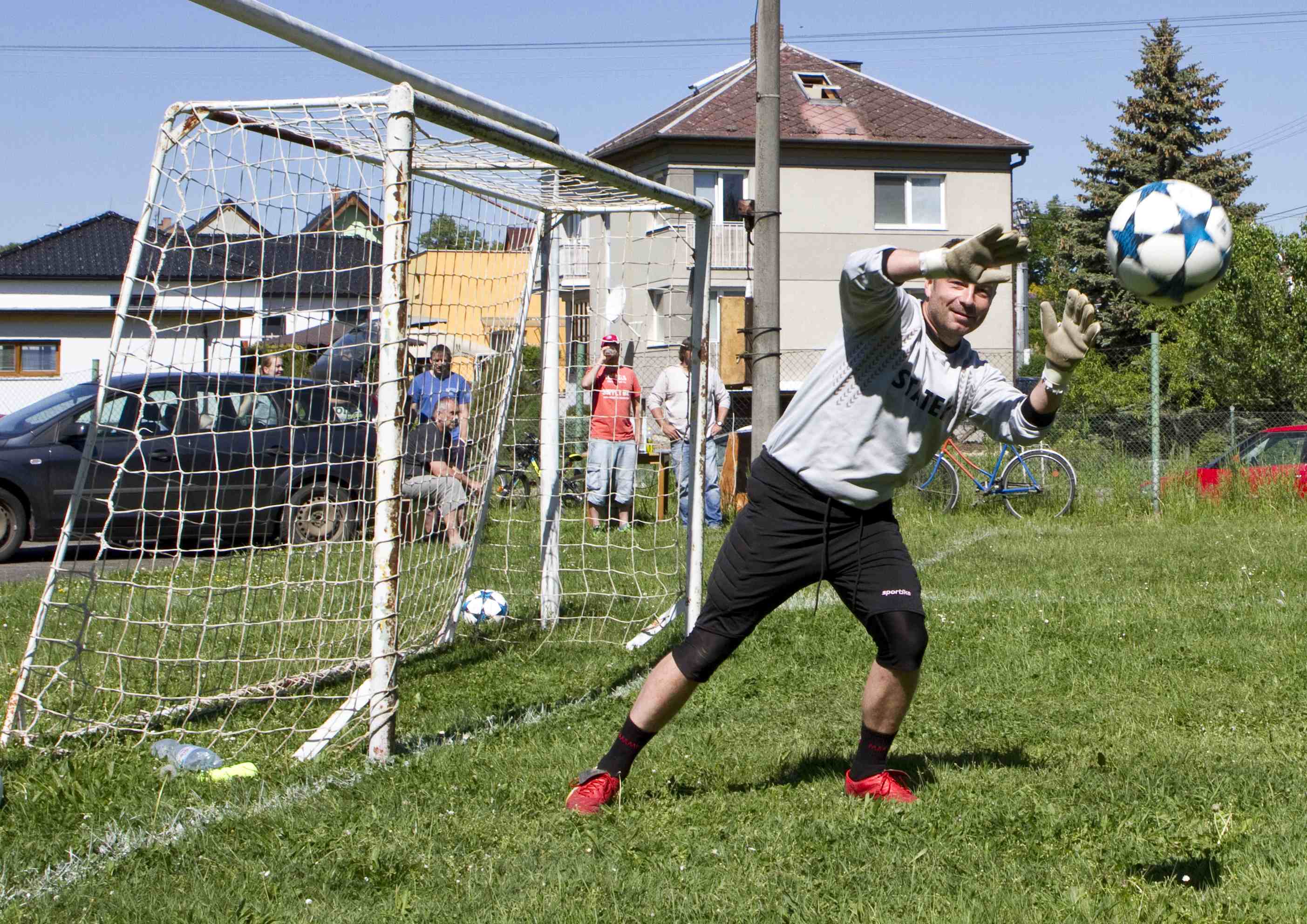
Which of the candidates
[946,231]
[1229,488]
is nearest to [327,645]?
[1229,488]

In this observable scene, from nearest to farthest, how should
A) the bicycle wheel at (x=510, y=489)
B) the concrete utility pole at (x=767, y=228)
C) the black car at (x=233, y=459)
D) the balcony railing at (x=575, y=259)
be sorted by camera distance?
the black car at (x=233, y=459)
the balcony railing at (x=575, y=259)
the bicycle wheel at (x=510, y=489)
the concrete utility pole at (x=767, y=228)

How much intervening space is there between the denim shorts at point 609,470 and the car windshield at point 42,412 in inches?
194

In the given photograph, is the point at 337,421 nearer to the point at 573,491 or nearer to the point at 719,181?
the point at 573,491

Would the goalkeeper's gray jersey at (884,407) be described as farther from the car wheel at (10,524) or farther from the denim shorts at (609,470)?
the car wheel at (10,524)

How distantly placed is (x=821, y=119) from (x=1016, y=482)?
2514 centimetres

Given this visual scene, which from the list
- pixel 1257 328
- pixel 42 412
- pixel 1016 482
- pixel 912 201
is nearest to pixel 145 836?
pixel 42 412

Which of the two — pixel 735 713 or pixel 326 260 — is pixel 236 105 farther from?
pixel 735 713

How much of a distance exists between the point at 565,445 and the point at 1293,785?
5347mm

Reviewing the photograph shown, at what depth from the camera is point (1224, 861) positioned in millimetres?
3855

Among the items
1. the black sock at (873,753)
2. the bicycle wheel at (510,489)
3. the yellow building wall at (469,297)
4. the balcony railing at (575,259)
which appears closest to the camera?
the black sock at (873,753)

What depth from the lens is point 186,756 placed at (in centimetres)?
496

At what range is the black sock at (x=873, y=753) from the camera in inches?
178

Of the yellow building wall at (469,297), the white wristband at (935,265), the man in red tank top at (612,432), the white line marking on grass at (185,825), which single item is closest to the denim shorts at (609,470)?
the man in red tank top at (612,432)

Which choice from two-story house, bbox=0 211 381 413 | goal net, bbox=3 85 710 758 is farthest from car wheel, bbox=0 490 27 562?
two-story house, bbox=0 211 381 413
